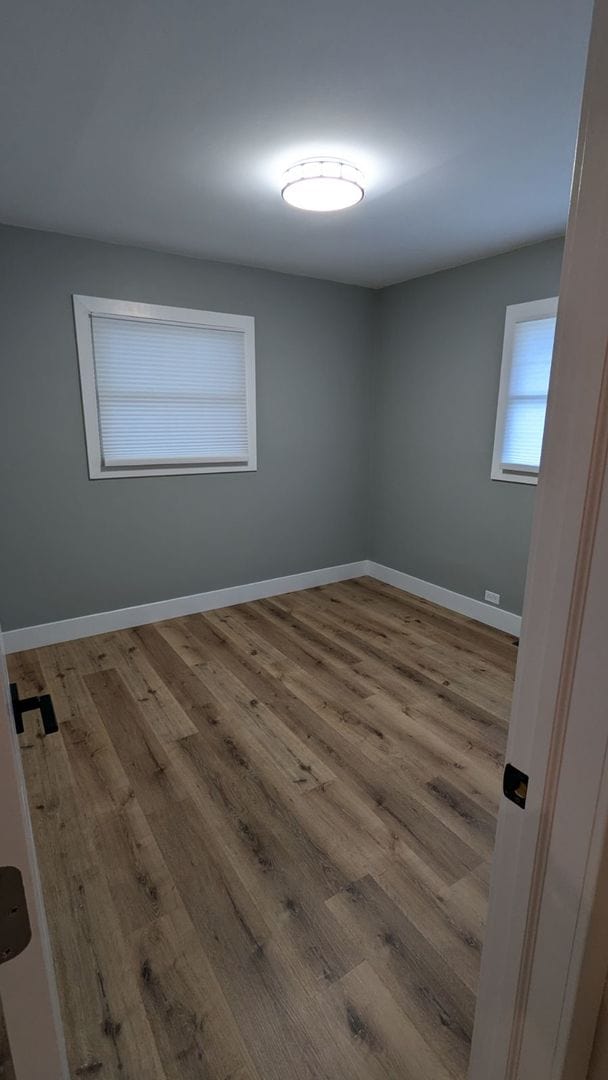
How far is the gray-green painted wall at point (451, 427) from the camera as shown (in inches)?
133

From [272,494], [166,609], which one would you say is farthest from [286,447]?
[166,609]

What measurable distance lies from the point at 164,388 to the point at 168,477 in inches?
24.3

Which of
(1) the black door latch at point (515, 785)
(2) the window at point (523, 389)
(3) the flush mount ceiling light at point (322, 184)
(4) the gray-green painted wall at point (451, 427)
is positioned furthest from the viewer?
(4) the gray-green painted wall at point (451, 427)

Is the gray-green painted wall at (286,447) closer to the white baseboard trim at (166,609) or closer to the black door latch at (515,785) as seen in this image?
the white baseboard trim at (166,609)

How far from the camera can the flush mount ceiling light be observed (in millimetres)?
2107

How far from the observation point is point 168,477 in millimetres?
3566

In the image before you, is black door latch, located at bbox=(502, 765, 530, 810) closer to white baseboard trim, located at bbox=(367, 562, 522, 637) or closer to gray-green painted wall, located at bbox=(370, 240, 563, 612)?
white baseboard trim, located at bbox=(367, 562, 522, 637)

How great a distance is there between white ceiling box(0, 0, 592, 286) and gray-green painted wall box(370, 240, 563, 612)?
0.67 metres

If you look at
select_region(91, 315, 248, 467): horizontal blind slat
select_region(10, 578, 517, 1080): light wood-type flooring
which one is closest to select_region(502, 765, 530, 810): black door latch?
select_region(10, 578, 517, 1080): light wood-type flooring

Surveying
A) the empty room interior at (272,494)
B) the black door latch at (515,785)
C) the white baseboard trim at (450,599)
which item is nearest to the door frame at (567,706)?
the black door latch at (515,785)

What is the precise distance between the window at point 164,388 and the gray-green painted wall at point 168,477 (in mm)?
84

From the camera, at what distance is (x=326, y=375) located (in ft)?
13.6

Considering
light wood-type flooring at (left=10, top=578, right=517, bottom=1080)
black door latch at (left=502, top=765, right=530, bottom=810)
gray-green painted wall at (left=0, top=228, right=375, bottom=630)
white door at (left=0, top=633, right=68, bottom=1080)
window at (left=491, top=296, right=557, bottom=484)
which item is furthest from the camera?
window at (left=491, top=296, right=557, bottom=484)

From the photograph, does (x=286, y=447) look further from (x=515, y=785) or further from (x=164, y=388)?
(x=515, y=785)
